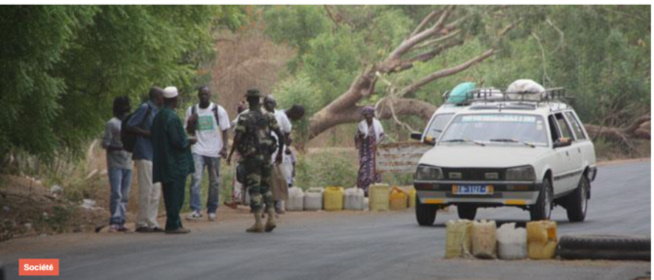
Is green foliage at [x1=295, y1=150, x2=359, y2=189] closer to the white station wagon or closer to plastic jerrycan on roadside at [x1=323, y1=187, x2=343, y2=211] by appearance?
plastic jerrycan on roadside at [x1=323, y1=187, x2=343, y2=211]

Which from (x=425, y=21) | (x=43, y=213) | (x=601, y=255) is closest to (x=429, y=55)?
(x=425, y=21)

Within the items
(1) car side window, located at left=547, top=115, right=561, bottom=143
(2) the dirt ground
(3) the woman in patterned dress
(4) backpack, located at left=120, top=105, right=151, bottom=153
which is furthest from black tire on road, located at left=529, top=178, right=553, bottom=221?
(3) the woman in patterned dress

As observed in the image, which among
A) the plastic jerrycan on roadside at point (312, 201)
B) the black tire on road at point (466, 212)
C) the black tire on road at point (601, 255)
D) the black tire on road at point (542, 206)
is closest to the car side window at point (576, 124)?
the black tire on road at point (466, 212)

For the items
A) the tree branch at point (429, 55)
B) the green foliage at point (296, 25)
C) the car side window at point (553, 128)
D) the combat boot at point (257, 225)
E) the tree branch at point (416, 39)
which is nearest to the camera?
the combat boot at point (257, 225)

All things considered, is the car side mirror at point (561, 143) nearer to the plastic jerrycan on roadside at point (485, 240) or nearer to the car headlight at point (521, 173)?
the car headlight at point (521, 173)

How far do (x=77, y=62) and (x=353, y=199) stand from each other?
469 centimetres

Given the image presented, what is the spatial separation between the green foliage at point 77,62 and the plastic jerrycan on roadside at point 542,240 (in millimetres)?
6310

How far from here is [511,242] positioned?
1352 centimetres

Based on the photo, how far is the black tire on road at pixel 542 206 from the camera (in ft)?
57.0

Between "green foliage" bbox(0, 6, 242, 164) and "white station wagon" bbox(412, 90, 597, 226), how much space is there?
14.6ft

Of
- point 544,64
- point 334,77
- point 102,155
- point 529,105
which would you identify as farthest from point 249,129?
point 334,77

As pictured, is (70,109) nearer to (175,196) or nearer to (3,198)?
(3,198)

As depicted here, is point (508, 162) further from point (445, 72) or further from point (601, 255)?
point (445, 72)

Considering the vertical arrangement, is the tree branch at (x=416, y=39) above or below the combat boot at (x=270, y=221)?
above
